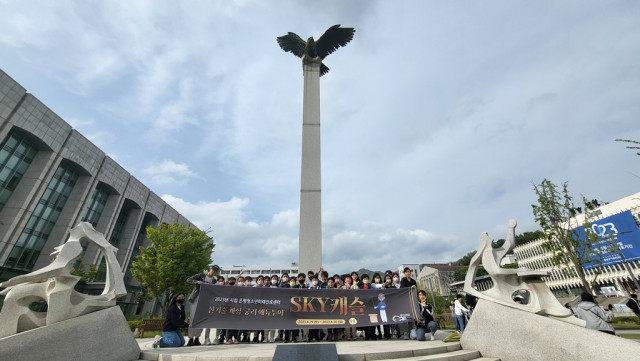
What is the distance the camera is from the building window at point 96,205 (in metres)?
29.7

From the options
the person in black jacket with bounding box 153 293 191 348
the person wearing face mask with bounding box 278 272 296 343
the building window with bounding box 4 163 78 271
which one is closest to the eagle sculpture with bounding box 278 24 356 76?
the person wearing face mask with bounding box 278 272 296 343

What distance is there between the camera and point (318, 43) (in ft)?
58.7

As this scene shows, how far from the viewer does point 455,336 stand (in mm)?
5926

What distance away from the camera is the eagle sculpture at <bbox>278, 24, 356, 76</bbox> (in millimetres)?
17812

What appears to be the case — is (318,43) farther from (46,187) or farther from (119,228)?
(119,228)

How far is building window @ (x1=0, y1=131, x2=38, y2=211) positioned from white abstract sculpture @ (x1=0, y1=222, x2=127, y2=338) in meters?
27.1

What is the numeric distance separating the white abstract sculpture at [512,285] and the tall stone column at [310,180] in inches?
307

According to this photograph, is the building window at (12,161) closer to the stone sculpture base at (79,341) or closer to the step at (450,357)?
the stone sculpture base at (79,341)

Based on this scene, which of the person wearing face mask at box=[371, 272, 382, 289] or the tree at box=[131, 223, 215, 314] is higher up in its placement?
the tree at box=[131, 223, 215, 314]

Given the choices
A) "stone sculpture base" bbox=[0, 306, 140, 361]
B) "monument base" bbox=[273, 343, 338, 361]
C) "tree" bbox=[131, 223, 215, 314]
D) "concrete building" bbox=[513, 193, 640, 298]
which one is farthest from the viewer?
"concrete building" bbox=[513, 193, 640, 298]

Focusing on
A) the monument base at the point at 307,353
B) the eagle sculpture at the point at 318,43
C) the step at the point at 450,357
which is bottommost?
the step at the point at 450,357

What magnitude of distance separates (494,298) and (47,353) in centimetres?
796

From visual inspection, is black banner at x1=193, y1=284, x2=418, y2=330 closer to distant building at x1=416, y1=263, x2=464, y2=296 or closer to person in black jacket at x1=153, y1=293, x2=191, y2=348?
person in black jacket at x1=153, y1=293, x2=191, y2=348

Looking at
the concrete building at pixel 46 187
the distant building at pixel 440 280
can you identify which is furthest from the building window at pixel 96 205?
the distant building at pixel 440 280
